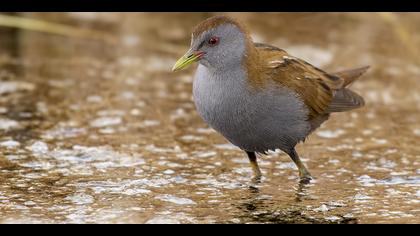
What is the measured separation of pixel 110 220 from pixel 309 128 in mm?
1992

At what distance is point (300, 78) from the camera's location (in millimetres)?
6691

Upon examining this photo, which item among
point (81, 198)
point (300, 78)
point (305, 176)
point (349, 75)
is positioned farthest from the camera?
point (349, 75)

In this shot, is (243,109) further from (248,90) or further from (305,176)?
(305,176)

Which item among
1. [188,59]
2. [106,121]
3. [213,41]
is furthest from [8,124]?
[213,41]

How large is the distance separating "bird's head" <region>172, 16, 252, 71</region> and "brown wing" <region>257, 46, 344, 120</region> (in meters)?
0.19

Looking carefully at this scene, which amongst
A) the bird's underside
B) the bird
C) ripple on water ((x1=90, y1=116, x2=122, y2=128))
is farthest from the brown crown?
ripple on water ((x1=90, y1=116, x2=122, y2=128))

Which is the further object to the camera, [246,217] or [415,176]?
[415,176]

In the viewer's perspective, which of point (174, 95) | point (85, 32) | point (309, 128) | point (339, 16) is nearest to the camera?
point (309, 128)

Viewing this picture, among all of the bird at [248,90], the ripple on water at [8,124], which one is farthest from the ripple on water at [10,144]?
the bird at [248,90]

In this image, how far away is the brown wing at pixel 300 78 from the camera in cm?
643

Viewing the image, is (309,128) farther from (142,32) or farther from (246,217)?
(142,32)

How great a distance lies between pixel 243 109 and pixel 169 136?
62.9 inches
